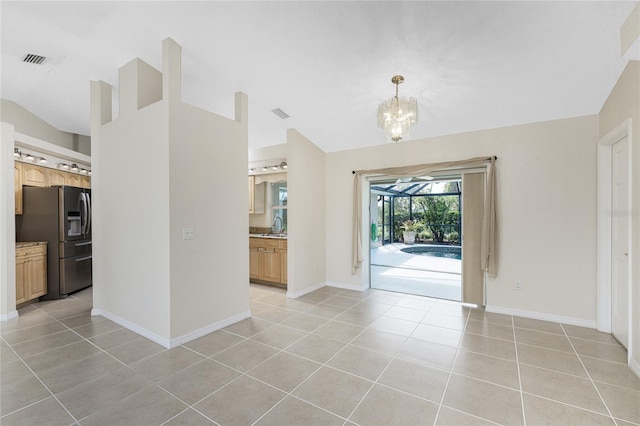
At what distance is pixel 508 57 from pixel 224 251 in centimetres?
363

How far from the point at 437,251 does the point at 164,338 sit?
935 centimetres

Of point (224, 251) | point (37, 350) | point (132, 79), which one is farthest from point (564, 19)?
point (37, 350)

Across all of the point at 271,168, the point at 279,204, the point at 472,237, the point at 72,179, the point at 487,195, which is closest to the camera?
the point at 487,195

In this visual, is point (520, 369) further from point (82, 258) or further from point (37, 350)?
point (82, 258)

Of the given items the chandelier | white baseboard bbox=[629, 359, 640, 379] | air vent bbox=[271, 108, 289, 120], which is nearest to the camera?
white baseboard bbox=[629, 359, 640, 379]

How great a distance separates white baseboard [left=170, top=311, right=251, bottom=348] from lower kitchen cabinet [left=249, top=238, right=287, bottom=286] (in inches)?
54.2

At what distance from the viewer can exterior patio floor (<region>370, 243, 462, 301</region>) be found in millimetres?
4941

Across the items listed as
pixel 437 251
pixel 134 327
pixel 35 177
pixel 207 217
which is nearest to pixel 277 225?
pixel 207 217

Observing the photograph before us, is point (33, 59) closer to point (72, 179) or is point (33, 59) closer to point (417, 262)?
point (72, 179)

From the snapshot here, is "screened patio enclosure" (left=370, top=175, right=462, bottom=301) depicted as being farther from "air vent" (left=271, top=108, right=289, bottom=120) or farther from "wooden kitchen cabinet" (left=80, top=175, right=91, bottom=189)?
"wooden kitchen cabinet" (left=80, top=175, right=91, bottom=189)

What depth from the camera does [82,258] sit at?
484 cm

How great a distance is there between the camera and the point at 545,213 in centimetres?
353

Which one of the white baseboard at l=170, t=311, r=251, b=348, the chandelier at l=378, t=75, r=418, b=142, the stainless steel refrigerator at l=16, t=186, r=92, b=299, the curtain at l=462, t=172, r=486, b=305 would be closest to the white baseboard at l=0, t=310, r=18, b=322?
the stainless steel refrigerator at l=16, t=186, r=92, b=299

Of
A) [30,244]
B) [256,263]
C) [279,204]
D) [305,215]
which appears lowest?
[256,263]
